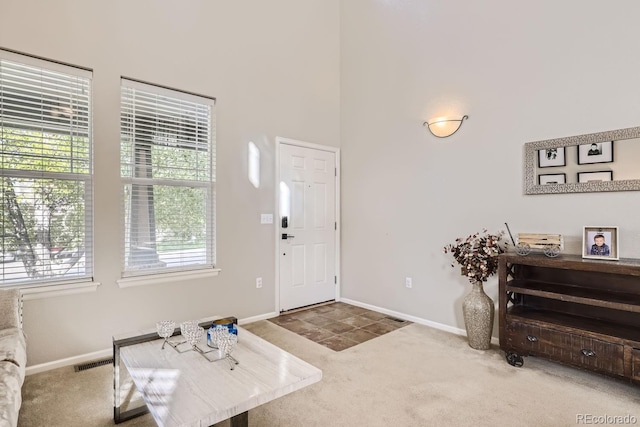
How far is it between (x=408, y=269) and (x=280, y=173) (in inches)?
72.3

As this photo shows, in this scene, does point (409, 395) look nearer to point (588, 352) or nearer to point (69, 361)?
point (588, 352)

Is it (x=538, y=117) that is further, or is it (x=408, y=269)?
(x=408, y=269)

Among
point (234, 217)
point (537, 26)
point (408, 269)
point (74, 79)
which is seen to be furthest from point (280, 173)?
point (537, 26)

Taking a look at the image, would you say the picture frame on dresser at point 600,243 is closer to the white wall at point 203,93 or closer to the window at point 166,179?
the white wall at point 203,93

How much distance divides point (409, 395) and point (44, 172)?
3159 millimetres

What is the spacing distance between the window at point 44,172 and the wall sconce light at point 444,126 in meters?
3.19

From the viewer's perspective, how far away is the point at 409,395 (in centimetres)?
233

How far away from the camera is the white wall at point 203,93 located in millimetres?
2770

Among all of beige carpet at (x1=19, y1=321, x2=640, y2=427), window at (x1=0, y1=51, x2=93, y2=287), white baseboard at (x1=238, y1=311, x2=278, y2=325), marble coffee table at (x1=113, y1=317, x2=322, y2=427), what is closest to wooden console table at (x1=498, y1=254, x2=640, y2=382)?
beige carpet at (x1=19, y1=321, x2=640, y2=427)

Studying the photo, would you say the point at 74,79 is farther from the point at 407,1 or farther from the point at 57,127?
the point at 407,1

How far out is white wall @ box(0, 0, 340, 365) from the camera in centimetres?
277

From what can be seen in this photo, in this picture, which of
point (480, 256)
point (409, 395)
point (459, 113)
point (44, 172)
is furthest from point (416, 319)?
point (44, 172)

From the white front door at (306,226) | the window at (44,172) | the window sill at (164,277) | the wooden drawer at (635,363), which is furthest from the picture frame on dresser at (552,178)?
the window at (44,172)

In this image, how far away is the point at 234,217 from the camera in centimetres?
374
